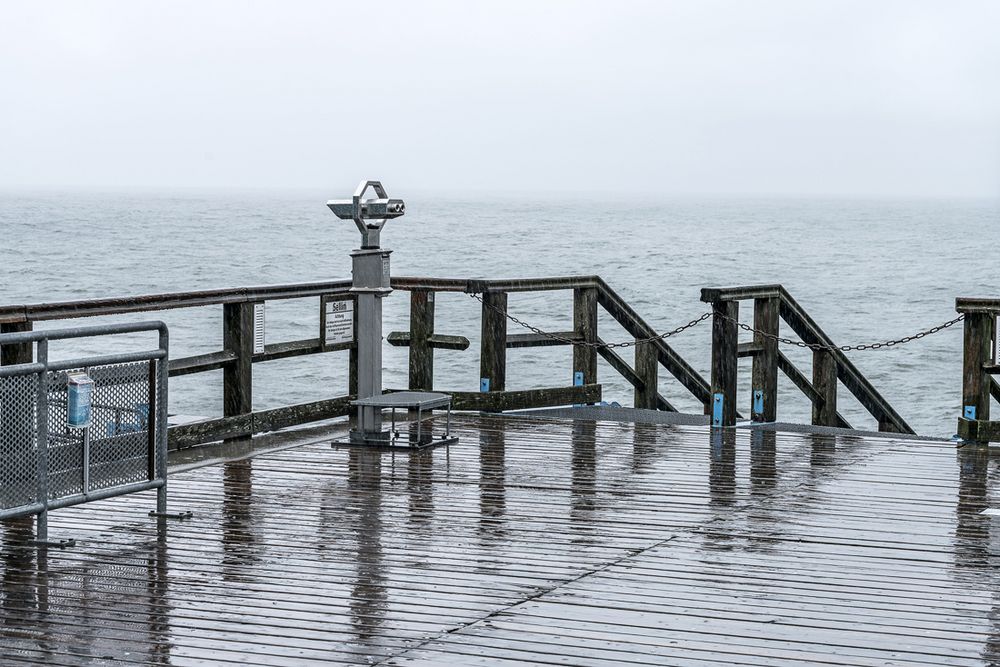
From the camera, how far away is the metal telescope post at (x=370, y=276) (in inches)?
360

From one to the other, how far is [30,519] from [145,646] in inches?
96.8

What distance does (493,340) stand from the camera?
10852 mm

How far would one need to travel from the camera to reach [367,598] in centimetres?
565

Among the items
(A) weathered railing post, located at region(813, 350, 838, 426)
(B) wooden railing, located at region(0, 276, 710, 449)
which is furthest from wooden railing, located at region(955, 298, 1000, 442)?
(B) wooden railing, located at region(0, 276, 710, 449)

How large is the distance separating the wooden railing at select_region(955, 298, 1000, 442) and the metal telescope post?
3935 mm

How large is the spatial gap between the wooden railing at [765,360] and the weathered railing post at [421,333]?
2050 mm

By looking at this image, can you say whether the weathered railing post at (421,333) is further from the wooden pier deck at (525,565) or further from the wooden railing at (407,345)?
the wooden pier deck at (525,565)

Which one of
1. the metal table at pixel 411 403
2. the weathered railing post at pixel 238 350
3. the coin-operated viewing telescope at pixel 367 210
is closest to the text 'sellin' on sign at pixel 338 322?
the weathered railing post at pixel 238 350

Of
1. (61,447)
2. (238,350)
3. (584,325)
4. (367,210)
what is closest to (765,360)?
(584,325)

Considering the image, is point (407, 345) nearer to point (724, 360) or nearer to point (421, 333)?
point (421, 333)

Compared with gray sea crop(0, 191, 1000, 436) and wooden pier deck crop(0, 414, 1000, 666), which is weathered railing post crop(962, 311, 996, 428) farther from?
gray sea crop(0, 191, 1000, 436)

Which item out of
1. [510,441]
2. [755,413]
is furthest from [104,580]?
[755,413]

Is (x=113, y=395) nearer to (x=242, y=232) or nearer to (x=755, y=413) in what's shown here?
(x=755, y=413)

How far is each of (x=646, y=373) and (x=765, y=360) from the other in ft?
4.30
